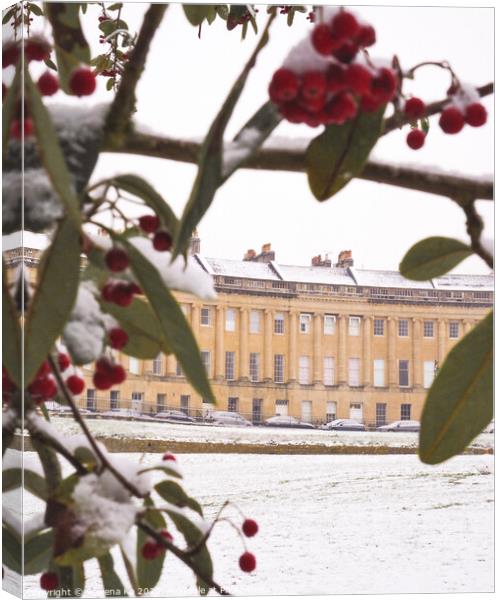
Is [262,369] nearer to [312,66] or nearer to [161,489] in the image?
[161,489]

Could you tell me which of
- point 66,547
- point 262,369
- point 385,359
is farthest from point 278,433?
point 66,547

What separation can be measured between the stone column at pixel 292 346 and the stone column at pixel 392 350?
7.8 inches

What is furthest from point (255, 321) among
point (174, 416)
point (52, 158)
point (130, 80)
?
point (52, 158)

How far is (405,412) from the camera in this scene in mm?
1889

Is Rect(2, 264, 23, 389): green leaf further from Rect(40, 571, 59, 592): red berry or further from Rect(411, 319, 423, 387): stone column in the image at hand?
Rect(411, 319, 423, 387): stone column

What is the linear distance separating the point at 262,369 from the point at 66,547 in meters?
0.73

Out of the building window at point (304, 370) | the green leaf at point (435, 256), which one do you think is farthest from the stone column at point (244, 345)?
the green leaf at point (435, 256)

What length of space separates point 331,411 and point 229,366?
25 centimetres

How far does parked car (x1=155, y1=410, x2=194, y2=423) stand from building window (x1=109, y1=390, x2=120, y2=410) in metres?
0.12

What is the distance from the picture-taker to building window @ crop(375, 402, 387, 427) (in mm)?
1933

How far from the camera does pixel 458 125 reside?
123 cm

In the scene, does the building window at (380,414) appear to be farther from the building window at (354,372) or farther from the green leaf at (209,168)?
the green leaf at (209,168)

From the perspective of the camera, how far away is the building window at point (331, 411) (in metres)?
1.93

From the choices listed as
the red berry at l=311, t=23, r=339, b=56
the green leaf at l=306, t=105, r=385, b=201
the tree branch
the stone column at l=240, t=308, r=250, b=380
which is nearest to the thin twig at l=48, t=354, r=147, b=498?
the tree branch
